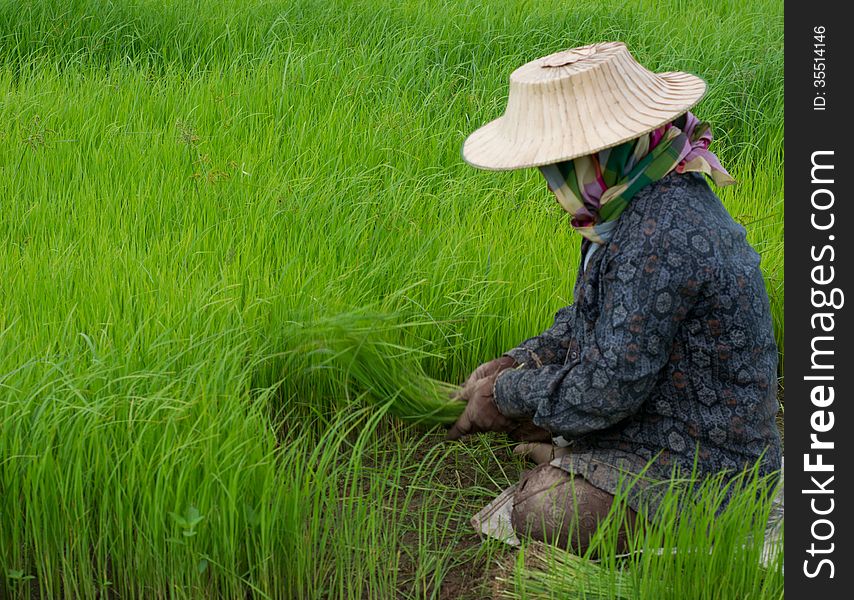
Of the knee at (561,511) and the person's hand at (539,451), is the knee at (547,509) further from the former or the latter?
the person's hand at (539,451)

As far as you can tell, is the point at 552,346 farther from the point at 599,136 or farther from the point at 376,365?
the point at 599,136

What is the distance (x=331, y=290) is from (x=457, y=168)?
1368mm

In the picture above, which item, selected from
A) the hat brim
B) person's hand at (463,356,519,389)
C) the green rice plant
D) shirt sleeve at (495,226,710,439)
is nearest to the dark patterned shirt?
shirt sleeve at (495,226,710,439)

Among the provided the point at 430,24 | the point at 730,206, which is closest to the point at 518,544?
the point at 730,206

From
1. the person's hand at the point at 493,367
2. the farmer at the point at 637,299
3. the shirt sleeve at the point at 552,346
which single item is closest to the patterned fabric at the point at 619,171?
the farmer at the point at 637,299

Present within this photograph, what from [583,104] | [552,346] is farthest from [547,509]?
[583,104]

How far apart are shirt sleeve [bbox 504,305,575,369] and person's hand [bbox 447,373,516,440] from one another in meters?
0.11

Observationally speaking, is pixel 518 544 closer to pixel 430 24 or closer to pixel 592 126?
pixel 592 126

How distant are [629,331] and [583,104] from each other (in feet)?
1.61

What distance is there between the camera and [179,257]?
3160mm

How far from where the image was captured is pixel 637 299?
2148mm

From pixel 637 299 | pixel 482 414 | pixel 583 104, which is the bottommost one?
pixel 482 414

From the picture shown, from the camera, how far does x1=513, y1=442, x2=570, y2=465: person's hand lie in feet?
8.76

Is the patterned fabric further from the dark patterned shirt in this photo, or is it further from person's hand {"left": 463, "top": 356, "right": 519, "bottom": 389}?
person's hand {"left": 463, "top": 356, "right": 519, "bottom": 389}
